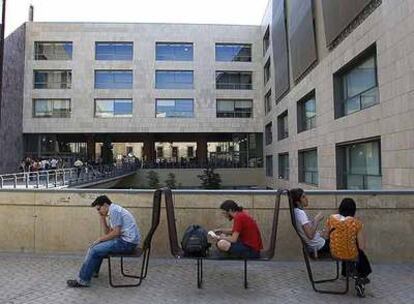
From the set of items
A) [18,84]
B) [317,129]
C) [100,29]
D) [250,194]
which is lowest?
[250,194]

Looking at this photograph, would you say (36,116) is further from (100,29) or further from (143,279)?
(143,279)

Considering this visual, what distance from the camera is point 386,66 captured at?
15453 millimetres

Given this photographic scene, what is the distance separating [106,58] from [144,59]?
4268 mm

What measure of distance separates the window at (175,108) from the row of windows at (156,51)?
15.8 feet

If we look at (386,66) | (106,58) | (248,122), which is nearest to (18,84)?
(106,58)

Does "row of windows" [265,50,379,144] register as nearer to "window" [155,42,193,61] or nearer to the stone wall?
"window" [155,42,193,61]

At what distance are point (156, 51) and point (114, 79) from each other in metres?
5.70

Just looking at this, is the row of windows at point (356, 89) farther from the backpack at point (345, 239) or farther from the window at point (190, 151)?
the window at point (190, 151)

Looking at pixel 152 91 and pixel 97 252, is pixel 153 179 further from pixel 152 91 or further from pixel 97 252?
pixel 97 252

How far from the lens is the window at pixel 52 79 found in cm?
5072

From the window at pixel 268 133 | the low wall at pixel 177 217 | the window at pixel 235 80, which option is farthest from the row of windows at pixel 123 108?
the low wall at pixel 177 217

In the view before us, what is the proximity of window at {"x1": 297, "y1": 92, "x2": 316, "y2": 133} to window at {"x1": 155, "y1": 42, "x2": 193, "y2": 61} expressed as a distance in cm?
2378

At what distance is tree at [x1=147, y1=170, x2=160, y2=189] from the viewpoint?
50.0 meters

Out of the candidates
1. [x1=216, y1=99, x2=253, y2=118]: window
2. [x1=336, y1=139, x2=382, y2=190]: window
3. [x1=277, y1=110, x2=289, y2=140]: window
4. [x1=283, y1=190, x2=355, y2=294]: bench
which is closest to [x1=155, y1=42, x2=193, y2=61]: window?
[x1=216, y1=99, x2=253, y2=118]: window
